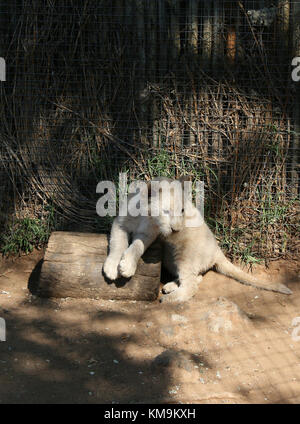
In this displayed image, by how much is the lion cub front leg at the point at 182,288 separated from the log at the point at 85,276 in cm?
17

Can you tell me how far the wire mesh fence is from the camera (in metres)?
6.05

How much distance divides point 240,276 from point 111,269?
63.1 inches

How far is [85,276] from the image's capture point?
16.5ft

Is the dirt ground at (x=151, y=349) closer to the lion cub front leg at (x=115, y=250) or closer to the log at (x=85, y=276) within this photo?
the log at (x=85, y=276)

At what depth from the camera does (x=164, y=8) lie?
6.04 meters

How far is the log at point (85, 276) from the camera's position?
503 cm

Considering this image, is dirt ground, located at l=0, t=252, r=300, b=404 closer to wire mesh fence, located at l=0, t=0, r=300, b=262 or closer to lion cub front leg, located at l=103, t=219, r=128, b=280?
lion cub front leg, located at l=103, t=219, r=128, b=280

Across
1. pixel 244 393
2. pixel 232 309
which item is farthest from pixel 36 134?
pixel 244 393

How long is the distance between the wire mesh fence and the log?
3.81 ft

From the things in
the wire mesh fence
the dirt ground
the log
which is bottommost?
the dirt ground

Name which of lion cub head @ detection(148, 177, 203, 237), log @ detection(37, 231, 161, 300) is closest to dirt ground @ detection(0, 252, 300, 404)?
log @ detection(37, 231, 161, 300)

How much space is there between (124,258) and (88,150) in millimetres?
1974

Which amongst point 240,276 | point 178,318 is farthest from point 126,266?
point 240,276

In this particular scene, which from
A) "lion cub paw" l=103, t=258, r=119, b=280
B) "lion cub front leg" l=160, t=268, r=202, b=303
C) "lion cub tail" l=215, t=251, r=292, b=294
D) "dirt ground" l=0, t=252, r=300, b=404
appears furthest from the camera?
"lion cub tail" l=215, t=251, r=292, b=294
